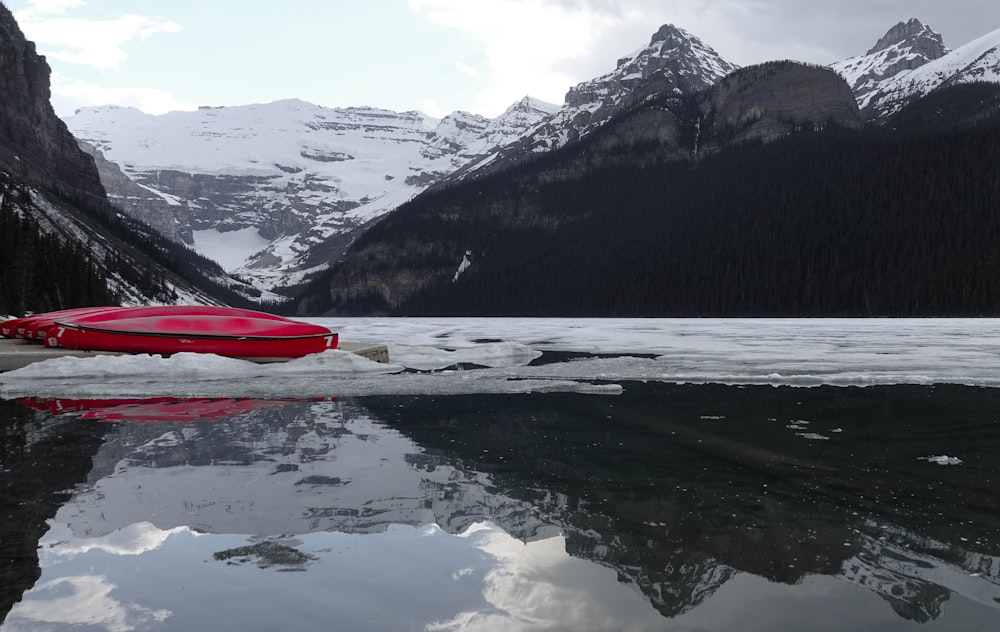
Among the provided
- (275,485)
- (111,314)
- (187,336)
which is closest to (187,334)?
(187,336)

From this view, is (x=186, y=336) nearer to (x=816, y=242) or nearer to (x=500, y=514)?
(x=500, y=514)

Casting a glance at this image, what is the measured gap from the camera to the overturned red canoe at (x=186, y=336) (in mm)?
21938

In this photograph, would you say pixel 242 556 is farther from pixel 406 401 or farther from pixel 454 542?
pixel 406 401

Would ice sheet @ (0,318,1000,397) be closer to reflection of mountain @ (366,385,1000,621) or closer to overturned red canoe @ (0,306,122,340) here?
reflection of mountain @ (366,385,1000,621)

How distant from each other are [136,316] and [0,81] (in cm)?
14837

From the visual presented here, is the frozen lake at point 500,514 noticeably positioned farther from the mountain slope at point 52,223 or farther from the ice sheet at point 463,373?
the mountain slope at point 52,223

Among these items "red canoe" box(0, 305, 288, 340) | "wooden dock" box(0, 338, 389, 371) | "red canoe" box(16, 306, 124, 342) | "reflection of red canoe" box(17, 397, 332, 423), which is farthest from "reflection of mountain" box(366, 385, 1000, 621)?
"red canoe" box(16, 306, 124, 342)

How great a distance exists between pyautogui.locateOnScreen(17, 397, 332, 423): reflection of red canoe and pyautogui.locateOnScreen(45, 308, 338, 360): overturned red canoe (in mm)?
6758

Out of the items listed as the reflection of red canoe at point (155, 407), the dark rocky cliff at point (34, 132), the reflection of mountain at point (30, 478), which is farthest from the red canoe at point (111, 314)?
the dark rocky cliff at point (34, 132)

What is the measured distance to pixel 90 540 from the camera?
19.5ft

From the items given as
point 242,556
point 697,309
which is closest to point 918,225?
point 697,309

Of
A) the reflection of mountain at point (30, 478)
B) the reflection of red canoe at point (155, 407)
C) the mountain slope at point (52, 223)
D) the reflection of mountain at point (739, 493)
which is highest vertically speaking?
the mountain slope at point (52, 223)

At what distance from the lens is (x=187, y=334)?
2208cm

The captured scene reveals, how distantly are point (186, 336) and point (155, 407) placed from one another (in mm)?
8587
